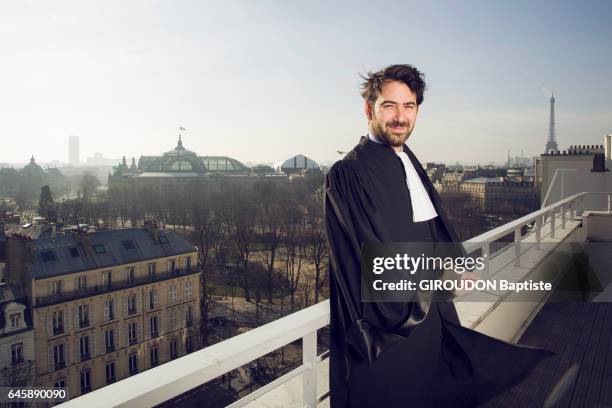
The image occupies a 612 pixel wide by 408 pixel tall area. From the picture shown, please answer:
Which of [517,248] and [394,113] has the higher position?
[394,113]

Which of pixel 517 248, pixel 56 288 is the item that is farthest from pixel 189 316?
pixel 517 248

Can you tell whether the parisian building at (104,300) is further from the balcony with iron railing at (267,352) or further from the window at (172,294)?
the balcony with iron railing at (267,352)

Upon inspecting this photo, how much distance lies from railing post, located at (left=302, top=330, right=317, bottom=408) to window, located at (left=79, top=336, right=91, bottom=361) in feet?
49.1

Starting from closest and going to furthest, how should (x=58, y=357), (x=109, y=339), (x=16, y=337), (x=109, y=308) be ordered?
(x=16, y=337), (x=58, y=357), (x=109, y=339), (x=109, y=308)

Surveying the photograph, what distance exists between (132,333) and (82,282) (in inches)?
103

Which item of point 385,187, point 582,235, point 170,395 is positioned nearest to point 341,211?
point 385,187

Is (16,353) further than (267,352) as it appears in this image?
Yes

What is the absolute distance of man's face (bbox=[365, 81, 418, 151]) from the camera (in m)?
1.10

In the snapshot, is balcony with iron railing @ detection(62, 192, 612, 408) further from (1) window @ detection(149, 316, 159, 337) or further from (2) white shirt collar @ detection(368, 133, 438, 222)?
(1) window @ detection(149, 316, 159, 337)

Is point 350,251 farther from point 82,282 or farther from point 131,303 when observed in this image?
point 131,303

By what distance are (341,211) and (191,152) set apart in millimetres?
72271

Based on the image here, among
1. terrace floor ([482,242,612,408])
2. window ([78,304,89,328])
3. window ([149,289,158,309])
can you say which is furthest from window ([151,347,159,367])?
terrace floor ([482,242,612,408])

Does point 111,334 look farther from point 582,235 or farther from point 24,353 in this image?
point 582,235

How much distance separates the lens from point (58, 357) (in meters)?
13.6
